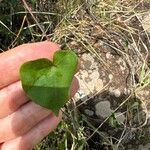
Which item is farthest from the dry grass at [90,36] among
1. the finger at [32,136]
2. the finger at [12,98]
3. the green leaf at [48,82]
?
the green leaf at [48,82]

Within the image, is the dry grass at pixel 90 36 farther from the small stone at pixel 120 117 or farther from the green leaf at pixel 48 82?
the green leaf at pixel 48 82

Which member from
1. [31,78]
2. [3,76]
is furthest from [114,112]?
[31,78]

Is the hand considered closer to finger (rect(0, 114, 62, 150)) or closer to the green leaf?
finger (rect(0, 114, 62, 150))

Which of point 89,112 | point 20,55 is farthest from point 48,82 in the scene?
point 89,112

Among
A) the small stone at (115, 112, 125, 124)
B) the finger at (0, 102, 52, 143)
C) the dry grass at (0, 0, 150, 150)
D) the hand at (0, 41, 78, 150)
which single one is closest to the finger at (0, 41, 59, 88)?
the hand at (0, 41, 78, 150)

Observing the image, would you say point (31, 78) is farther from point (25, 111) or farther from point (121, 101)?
point (121, 101)

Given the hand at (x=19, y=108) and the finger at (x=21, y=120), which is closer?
the hand at (x=19, y=108)
